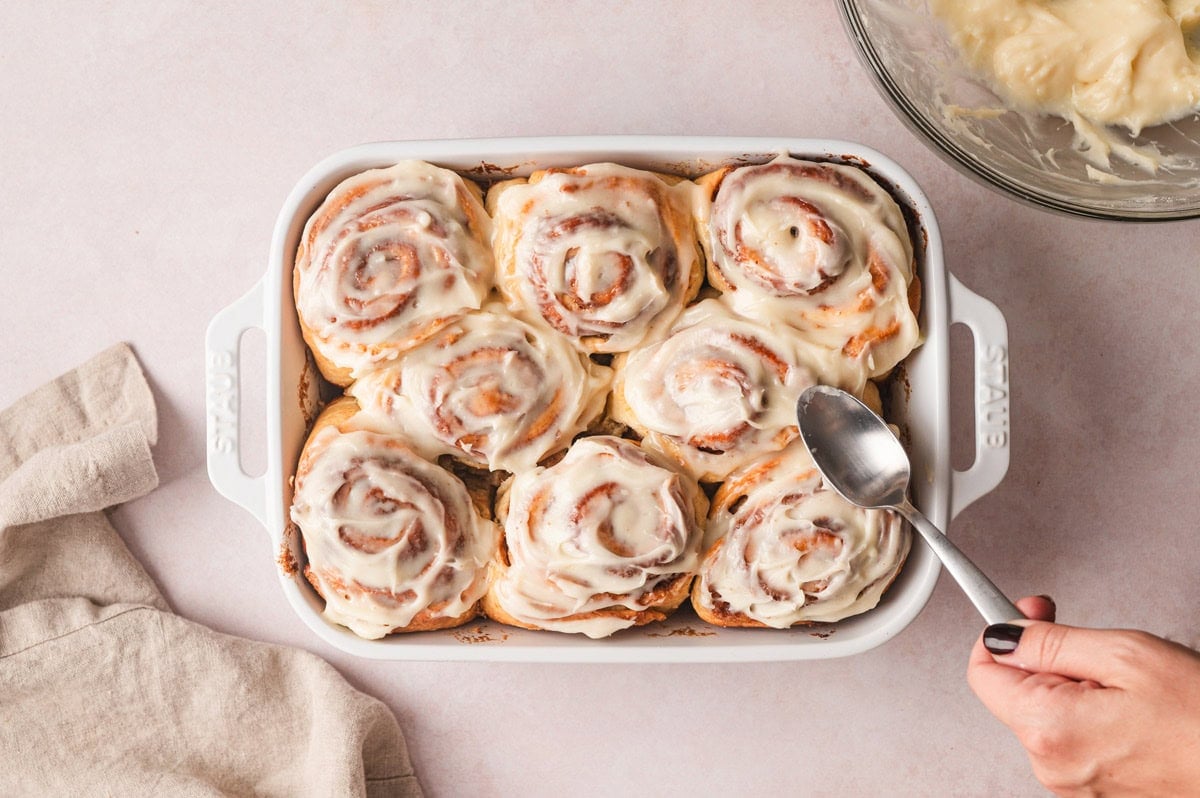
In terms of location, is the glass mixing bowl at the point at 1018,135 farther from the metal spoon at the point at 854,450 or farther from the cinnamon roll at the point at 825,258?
the metal spoon at the point at 854,450

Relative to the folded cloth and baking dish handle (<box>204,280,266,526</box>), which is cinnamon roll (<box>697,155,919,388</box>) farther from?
the folded cloth

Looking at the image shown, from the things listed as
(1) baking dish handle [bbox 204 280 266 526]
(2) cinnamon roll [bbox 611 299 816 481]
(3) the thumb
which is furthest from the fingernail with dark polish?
(1) baking dish handle [bbox 204 280 266 526]

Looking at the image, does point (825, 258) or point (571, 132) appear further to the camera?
point (571, 132)

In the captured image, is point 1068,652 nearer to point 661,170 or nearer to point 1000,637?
point 1000,637

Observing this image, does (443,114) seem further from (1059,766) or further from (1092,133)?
(1059,766)

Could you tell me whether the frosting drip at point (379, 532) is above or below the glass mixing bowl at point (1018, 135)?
below

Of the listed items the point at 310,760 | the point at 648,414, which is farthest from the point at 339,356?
the point at 310,760

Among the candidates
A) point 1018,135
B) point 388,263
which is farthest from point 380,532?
point 1018,135

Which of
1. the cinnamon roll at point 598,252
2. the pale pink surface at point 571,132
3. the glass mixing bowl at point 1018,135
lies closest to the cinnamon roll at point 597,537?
the cinnamon roll at point 598,252
